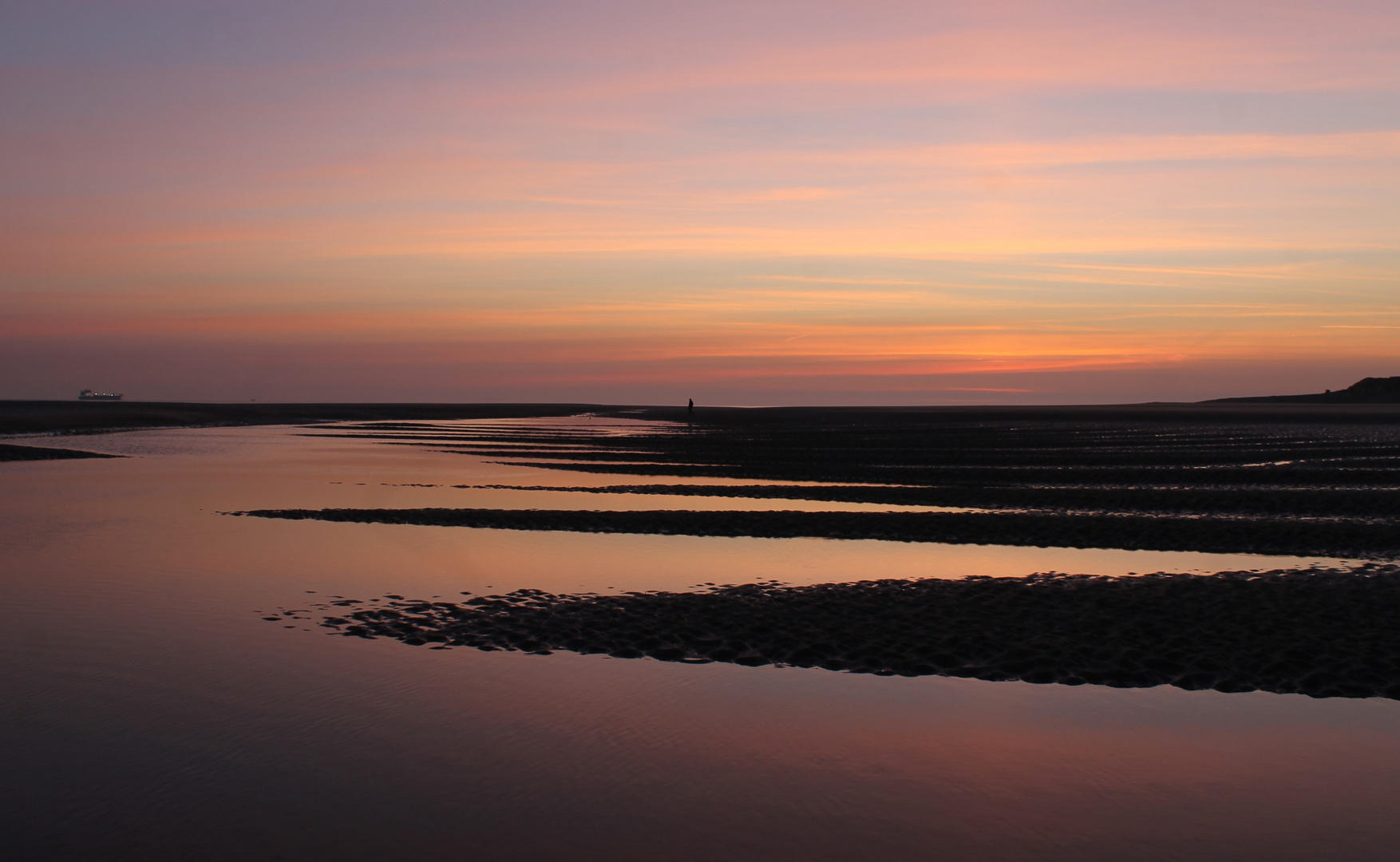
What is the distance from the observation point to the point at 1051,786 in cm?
815

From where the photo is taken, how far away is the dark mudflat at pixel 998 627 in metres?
11.6

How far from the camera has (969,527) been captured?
931 inches

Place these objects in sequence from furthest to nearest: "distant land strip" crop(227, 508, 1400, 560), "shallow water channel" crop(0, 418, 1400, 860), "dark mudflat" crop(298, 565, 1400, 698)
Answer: "distant land strip" crop(227, 508, 1400, 560) → "dark mudflat" crop(298, 565, 1400, 698) → "shallow water channel" crop(0, 418, 1400, 860)

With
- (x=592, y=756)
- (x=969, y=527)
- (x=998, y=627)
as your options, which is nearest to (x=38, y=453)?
(x=969, y=527)

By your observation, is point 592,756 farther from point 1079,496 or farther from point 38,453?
point 38,453

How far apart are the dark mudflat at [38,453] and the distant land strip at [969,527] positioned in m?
27.5

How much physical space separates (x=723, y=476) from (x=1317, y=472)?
2112 cm

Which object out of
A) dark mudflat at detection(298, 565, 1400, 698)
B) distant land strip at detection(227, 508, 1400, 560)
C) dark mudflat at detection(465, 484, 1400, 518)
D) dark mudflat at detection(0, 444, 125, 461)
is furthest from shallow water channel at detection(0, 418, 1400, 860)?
dark mudflat at detection(0, 444, 125, 461)

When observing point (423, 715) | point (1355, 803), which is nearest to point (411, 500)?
point (423, 715)

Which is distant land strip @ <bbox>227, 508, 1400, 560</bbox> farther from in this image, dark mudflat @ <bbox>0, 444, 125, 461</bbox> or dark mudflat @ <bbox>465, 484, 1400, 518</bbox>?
dark mudflat @ <bbox>0, 444, 125, 461</bbox>

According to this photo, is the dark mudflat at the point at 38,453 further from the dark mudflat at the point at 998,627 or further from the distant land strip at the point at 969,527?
the dark mudflat at the point at 998,627

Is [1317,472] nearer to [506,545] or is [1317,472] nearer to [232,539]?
[506,545]

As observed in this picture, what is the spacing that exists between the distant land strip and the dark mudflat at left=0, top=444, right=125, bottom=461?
27.5 metres

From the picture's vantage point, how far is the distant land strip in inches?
829
